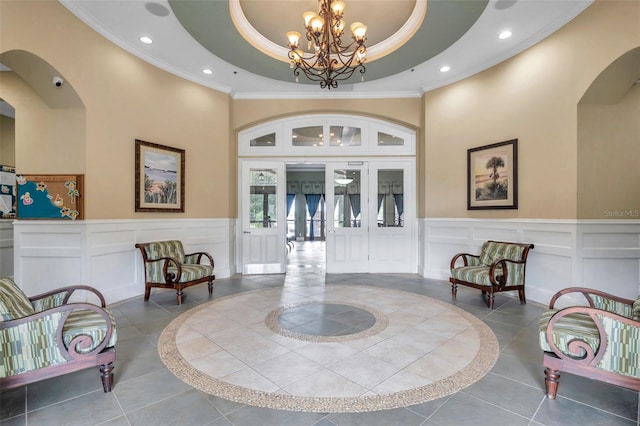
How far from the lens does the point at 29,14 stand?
3.21 m

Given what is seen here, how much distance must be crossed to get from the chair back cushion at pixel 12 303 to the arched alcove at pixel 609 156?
19.2 feet

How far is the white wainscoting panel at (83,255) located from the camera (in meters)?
3.83

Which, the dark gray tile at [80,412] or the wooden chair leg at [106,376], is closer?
the dark gray tile at [80,412]

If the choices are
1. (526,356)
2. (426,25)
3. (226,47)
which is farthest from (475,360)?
(226,47)

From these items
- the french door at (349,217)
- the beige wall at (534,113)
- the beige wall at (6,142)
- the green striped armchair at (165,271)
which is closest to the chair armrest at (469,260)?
the beige wall at (534,113)

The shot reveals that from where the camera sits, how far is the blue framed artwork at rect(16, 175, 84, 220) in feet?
12.5

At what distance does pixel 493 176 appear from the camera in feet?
16.1

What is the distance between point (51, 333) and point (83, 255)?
7.56 feet

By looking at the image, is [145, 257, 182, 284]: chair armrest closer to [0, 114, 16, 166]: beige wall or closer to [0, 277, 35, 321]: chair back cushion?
[0, 277, 35, 321]: chair back cushion

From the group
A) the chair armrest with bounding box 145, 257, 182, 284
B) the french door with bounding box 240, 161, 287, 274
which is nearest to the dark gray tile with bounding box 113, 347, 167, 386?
the chair armrest with bounding box 145, 257, 182, 284

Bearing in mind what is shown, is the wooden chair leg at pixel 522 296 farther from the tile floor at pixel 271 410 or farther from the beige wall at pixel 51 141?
the beige wall at pixel 51 141

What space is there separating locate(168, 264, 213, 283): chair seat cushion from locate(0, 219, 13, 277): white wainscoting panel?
2.93 metres

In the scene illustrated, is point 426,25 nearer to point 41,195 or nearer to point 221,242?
point 221,242

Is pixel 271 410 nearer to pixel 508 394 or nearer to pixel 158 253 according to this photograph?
pixel 508 394
